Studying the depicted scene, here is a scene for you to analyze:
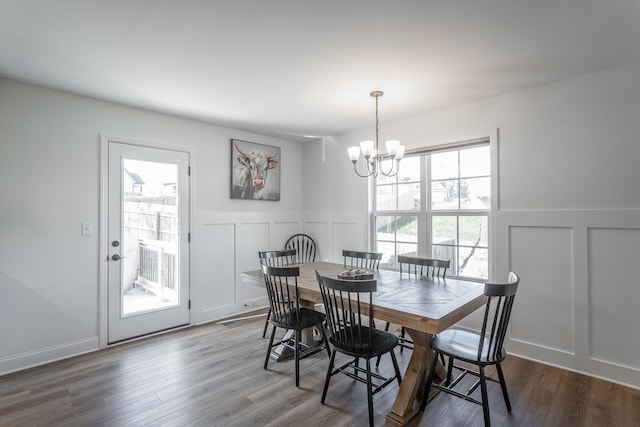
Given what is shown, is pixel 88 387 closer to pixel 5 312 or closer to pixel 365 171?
pixel 5 312

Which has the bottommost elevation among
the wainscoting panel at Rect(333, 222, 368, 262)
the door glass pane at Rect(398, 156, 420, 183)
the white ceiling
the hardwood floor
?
the hardwood floor

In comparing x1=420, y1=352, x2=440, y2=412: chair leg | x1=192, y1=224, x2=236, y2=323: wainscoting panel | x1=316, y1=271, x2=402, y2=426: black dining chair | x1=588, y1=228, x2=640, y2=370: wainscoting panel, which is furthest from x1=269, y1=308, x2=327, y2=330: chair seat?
x1=588, y1=228, x2=640, y2=370: wainscoting panel

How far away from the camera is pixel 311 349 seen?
301 cm

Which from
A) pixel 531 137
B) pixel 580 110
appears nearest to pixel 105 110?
pixel 531 137

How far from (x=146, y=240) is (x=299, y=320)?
6.68 ft

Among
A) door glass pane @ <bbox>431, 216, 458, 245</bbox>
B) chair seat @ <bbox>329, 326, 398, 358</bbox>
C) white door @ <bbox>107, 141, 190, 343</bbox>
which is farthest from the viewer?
door glass pane @ <bbox>431, 216, 458, 245</bbox>

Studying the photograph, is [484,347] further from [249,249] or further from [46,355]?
[46,355]

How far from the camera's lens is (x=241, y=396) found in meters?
2.31

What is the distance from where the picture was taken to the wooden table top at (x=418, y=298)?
1.87 meters

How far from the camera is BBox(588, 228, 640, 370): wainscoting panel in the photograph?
2436mm

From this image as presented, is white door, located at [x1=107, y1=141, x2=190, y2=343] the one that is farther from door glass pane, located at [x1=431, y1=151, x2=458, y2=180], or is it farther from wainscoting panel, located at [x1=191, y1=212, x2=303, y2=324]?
door glass pane, located at [x1=431, y1=151, x2=458, y2=180]

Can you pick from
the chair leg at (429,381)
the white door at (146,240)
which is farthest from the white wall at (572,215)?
the white door at (146,240)

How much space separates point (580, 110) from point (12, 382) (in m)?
5.15

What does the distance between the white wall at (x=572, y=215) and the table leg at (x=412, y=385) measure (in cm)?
143
